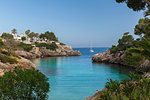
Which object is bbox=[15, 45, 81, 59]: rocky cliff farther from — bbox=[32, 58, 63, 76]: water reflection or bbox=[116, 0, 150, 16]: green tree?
bbox=[116, 0, 150, 16]: green tree

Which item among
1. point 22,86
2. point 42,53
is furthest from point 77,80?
point 42,53

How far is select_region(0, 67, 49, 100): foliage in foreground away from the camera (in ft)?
19.0

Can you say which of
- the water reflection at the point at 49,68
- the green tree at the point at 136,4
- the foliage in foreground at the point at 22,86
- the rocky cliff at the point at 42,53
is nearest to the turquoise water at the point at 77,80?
the water reflection at the point at 49,68

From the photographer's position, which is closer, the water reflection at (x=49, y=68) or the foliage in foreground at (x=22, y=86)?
the foliage in foreground at (x=22, y=86)

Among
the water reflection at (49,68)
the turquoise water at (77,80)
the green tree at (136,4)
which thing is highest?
the green tree at (136,4)

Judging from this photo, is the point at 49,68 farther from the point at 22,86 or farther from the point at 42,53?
the point at 42,53

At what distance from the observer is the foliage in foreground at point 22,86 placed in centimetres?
579

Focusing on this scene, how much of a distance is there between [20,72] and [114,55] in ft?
138

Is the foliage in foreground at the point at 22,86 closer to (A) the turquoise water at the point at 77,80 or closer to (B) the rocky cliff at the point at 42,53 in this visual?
(A) the turquoise water at the point at 77,80

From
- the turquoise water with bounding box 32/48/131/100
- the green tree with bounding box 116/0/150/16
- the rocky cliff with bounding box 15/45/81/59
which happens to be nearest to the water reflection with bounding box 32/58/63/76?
the turquoise water with bounding box 32/48/131/100

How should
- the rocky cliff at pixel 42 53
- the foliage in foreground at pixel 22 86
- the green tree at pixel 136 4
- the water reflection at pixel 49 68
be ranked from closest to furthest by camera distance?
the foliage in foreground at pixel 22 86
the green tree at pixel 136 4
the water reflection at pixel 49 68
the rocky cliff at pixel 42 53

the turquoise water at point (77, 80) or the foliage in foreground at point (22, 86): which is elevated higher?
the foliage in foreground at point (22, 86)

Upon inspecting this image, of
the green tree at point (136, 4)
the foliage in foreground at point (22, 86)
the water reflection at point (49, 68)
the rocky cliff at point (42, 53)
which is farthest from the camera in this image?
the rocky cliff at point (42, 53)

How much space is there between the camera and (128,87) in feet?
16.4
